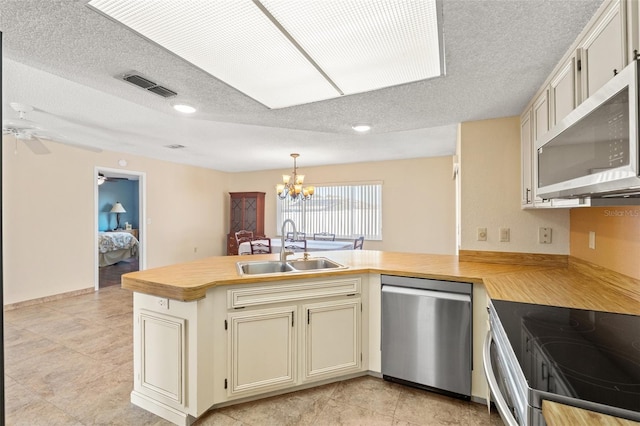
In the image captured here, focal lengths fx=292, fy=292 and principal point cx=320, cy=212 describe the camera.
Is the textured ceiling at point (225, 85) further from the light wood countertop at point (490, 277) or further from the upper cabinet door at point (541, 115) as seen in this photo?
the light wood countertop at point (490, 277)

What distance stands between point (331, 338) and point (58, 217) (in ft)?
15.5

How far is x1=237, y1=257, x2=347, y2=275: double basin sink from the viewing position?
248 centimetres

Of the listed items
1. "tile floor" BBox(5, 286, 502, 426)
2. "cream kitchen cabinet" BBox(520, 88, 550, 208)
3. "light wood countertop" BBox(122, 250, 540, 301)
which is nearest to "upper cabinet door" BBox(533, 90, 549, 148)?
"cream kitchen cabinet" BBox(520, 88, 550, 208)

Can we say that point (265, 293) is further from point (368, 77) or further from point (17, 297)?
point (17, 297)

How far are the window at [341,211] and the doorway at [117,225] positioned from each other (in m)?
2.97

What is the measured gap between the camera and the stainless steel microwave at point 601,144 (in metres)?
0.79

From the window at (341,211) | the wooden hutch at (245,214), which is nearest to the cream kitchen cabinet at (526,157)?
the window at (341,211)

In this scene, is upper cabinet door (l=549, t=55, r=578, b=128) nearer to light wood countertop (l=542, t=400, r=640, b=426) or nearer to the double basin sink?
light wood countertop (l=542, t=400, r=640, b=426)

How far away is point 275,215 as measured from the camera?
7367mm

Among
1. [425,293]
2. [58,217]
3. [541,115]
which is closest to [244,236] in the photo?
[58,217]

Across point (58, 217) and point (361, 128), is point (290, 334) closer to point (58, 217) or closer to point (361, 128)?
point (361, 128)

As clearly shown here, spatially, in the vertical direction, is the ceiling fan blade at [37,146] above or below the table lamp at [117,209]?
above

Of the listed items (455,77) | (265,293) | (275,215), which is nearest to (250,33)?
(455,77)

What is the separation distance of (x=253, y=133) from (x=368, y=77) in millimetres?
2484
